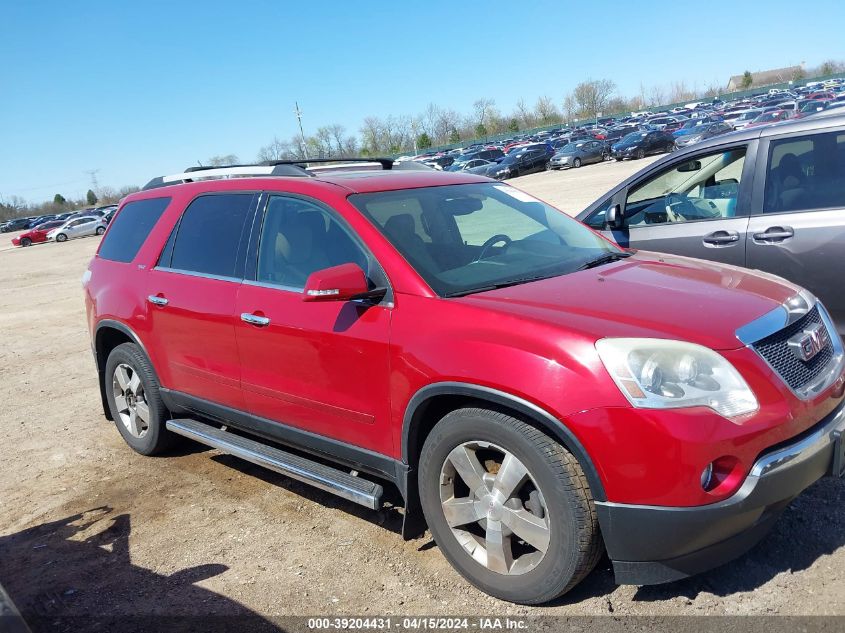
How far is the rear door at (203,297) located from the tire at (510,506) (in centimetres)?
155

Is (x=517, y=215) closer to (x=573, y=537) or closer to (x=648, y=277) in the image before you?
(x=648, y=277)

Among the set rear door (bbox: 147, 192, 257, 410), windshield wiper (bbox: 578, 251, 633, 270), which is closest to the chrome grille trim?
windshield wiper (bbox: 578, 251, 633, 270)

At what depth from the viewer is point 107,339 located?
549 centimetres

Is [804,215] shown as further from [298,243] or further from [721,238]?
[298,243]

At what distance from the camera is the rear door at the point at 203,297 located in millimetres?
4148

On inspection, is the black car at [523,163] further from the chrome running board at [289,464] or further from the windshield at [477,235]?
the chrome running board at [289,464]

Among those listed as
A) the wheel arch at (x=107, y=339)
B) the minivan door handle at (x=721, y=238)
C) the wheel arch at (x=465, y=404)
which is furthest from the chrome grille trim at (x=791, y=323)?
the wheel arch at (x=107, y=339)

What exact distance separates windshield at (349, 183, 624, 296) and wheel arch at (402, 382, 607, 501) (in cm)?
47

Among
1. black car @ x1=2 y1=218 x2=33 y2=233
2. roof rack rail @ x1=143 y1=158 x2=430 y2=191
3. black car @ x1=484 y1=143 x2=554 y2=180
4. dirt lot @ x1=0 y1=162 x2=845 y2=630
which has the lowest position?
dirt lot @ x1=0 y1=162 x2=845 y2=630

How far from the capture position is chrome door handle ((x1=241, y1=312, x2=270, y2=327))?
12.5 ft

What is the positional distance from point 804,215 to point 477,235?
2357mm

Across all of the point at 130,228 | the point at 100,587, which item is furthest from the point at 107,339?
the point at 100,587

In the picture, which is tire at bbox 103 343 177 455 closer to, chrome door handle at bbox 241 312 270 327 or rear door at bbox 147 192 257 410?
rear door at bbox 147 192 257 410

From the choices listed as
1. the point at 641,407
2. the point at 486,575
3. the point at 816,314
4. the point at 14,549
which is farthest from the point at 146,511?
the point at 816,314
